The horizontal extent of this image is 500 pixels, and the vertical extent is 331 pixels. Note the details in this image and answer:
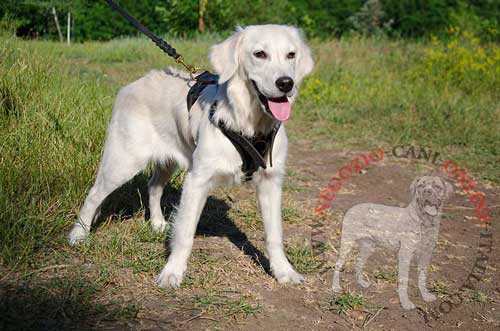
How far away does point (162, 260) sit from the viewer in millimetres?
3424

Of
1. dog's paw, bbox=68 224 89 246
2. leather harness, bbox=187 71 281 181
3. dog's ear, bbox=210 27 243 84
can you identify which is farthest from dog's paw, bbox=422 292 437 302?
dog's paw, bbox=68 224 89 246

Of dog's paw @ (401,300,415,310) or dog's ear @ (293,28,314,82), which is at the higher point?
dog's ear @ (293,28,314,82)

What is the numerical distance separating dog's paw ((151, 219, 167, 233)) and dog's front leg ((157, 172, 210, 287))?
0.64m

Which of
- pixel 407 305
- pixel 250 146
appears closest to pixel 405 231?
pixel 407 305

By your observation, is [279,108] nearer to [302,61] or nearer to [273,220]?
[302,61]

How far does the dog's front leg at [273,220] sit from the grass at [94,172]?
0.45 feet

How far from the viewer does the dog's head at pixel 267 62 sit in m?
2.97

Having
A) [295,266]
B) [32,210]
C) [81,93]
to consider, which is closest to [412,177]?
[295,266]

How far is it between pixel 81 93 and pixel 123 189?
1.03 meters

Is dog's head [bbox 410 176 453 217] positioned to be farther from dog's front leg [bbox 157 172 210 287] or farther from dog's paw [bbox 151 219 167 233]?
dog's paw [bbox 151 219 167 233]

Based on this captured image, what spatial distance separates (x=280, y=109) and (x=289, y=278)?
1018 mm

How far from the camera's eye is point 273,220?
3.38 metres

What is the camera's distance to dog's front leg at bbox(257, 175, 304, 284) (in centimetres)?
333

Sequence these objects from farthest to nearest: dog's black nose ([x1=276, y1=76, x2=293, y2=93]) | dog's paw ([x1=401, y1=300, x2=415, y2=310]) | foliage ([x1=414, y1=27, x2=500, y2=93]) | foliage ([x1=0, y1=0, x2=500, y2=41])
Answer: foliage ([x1=0, y1=0, x2=500, y2=41]) < foliage ([x1=414, y1=27, x2=500, y2=93]) < dog's paw ([x1=401, y1=300, x2=415, y2=310]) < dog's black nose ([x1=276, y1=76, x2=293, y2=93])
